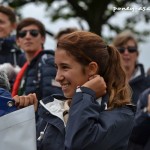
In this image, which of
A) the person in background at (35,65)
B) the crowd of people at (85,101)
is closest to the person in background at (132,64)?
the person in background at (35,65)

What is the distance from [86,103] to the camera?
9.88 feet

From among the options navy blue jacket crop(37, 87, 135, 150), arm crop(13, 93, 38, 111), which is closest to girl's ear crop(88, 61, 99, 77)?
navy blue jacket crop(37, 87, 135, 150)

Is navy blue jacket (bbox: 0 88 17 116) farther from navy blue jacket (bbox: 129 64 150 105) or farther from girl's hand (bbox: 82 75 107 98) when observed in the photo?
navy blue jacket (bbox: 129 64 150 105)

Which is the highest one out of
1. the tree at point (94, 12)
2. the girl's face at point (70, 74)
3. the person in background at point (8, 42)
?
the girl's face at point (70, 74)

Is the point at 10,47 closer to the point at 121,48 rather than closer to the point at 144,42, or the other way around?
the point at 121,48

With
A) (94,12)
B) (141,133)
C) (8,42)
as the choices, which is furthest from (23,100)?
(94,12)

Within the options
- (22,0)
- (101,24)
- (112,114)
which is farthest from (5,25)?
(22,0)

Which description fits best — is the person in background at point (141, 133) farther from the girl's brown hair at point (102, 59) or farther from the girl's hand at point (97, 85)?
the girl's hand at point (97, 85)

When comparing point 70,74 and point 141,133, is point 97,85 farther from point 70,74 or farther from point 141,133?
point 141,133

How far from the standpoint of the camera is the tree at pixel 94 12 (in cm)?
1953

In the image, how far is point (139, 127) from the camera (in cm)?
477

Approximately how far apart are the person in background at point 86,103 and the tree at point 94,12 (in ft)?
50.7

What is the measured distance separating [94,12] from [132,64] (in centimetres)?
1407

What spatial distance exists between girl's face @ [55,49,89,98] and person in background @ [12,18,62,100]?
6.07 ft
